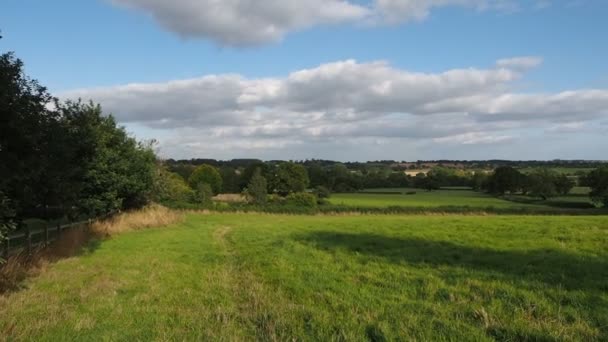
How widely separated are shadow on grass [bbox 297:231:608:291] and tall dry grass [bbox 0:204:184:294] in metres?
10.1

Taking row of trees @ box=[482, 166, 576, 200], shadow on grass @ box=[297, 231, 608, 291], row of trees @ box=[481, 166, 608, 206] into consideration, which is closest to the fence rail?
shadow on grass @ box=[297, 231, 608, 291]

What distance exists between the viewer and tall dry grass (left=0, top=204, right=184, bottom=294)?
509 inches

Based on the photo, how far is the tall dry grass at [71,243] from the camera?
12.9m

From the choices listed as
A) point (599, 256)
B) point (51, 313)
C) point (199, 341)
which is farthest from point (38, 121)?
point (599, 256)

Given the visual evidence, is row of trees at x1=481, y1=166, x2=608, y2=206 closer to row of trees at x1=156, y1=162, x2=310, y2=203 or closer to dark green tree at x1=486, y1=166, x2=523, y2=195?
dark green tree at x1=486, y1=166, x2=523, y2=195

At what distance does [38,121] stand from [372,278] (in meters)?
9.36

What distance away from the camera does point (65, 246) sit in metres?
20.1

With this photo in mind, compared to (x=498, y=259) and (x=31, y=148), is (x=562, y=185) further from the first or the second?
(x=31, y=148)

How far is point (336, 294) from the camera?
10766mm

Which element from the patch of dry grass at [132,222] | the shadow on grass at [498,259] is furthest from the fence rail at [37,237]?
the shadow on grass at [498,259]

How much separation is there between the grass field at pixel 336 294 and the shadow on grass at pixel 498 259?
44 millimetres

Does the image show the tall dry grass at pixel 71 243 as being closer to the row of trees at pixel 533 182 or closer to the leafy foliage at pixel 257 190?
the leafy foliage at pixel 257 190

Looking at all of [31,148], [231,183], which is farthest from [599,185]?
[31,148]

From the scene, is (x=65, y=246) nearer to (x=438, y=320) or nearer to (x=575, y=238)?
(x=438, y=320)
